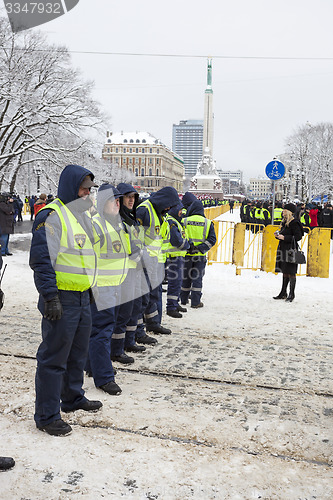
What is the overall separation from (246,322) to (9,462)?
16.4 ft

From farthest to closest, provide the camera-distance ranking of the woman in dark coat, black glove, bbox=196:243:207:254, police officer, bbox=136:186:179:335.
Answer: the woman in dark coat, black glove, bbox=196:243:207:254, police officer, bbox=136:186:179:335

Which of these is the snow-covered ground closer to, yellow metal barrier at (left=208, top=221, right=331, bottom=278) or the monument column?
yellow metal barrier at (left=208, top=221, right=331, bottom=278)

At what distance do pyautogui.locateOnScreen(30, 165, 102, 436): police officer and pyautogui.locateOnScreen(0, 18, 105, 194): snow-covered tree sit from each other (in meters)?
22.1

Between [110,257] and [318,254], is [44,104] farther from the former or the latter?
[110,257]

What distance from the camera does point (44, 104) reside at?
25.8 m

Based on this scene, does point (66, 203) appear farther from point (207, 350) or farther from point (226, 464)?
point (207, 350)

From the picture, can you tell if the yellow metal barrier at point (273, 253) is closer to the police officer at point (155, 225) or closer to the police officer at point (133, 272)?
the police officer at point (155, 225)

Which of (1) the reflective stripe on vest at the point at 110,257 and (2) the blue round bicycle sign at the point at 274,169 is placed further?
(2) the blue round bicycle sign at the point at 274,169

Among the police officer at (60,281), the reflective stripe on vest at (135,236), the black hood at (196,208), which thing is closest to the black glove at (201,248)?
the black hood at (196,208)

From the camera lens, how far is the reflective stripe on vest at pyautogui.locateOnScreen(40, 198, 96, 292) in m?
3.73

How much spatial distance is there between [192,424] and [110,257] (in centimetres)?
168

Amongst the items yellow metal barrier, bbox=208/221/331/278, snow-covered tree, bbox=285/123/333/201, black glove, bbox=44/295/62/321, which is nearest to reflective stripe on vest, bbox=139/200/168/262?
black glove, bbox=44/295/62/321

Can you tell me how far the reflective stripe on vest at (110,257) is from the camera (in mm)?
4629

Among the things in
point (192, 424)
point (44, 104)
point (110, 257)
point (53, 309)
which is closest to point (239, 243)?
point (110, 257)
